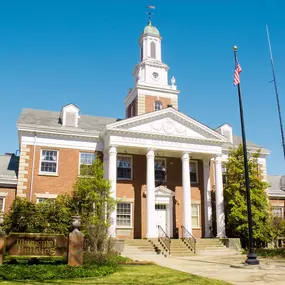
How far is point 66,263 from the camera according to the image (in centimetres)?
1401

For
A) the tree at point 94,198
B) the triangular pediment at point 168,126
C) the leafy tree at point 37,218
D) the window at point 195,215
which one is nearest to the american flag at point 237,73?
the triangular pediment at point 168,126

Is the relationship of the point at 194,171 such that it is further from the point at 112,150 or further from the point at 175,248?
the point at 175,248

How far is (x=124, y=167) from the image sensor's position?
2856 cm

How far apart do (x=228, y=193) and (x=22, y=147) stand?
54.8 ft

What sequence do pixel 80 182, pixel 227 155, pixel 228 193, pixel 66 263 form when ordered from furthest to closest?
pixel 227 155, pixel 228 193, pixel 80 182, pixel 66 263

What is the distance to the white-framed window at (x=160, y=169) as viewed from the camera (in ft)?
96.2

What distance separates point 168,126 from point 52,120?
32.8 ft

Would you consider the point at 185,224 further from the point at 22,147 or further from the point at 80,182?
the point at 22,147

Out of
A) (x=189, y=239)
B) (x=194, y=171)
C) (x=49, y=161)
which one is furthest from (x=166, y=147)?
(x=49, y=161)

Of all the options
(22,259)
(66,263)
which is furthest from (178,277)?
(22,259)

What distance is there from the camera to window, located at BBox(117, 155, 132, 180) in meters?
28.3

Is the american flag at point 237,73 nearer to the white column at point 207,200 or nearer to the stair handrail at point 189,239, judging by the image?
the stair handrail at point 189,239

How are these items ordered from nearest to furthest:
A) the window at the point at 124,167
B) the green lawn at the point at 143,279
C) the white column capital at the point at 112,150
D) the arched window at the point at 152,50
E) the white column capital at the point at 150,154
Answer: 1. the green lawn at the point at 143,279
2. the white column capital at the point at 112,150
3. the white column capital at the point at 150,154
4. the window at the point at 124,167
5. the arched window at the point at 152,50

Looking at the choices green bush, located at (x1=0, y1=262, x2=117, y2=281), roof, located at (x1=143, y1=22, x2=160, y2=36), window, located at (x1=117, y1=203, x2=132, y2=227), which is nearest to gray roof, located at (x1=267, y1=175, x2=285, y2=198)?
window, located at (x1=117, y1=203, x2=132, y2=227)
